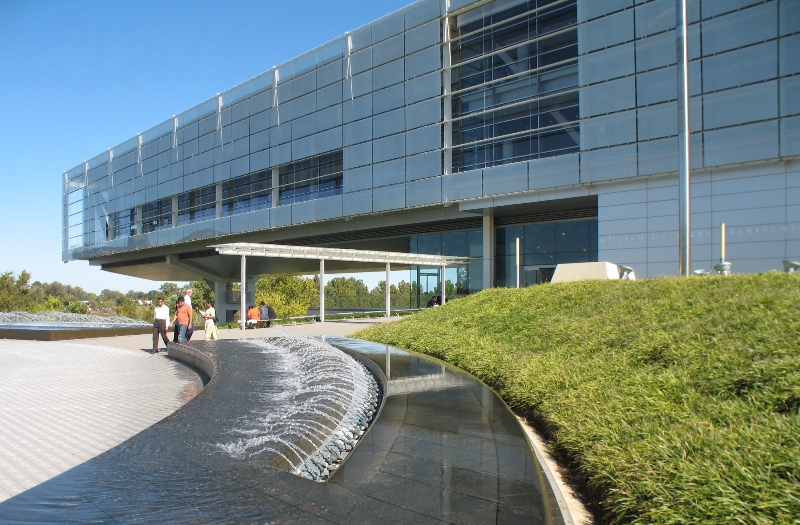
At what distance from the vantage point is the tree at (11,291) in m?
45.8

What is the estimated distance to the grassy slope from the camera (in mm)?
3038

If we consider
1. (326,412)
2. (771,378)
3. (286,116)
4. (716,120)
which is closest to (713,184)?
(716,120)

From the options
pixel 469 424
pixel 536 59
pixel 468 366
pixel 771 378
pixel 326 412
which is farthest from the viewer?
pixel 536 59

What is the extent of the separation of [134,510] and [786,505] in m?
3.37

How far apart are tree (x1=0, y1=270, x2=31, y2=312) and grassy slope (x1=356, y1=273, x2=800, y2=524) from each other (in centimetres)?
4935

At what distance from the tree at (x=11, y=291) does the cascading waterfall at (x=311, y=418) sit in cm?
4888

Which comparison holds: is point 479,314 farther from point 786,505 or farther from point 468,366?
point 786,505

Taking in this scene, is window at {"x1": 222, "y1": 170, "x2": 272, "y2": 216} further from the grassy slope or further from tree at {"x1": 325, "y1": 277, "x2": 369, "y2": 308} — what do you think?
the grassy slope

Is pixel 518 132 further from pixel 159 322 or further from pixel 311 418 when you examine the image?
pixel 311 418

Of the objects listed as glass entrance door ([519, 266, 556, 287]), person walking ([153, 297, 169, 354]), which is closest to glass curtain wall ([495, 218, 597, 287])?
glass entrance door ([519, 266, 556, 287])

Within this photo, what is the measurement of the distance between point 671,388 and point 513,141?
2463cm

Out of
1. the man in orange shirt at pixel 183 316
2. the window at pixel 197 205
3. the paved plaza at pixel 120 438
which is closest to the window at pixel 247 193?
the window at pixel 197 205

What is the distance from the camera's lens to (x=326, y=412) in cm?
518

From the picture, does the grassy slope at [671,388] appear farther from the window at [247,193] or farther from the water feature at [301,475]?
the window at [247,193]
